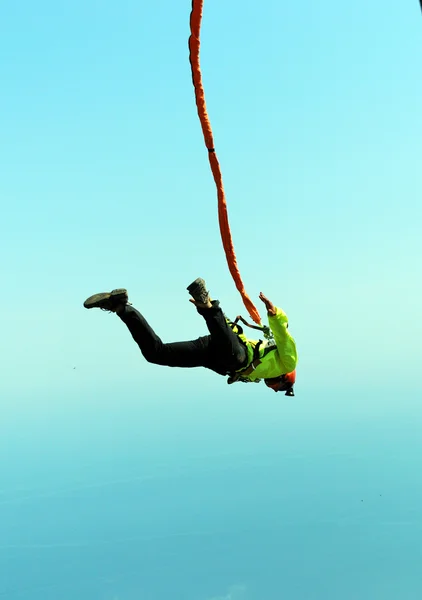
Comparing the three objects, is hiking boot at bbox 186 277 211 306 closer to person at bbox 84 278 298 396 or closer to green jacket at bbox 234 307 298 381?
person at bbox 84 278 298 396

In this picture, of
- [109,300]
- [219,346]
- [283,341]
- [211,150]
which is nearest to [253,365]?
[283,341]

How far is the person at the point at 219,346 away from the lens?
7000 millimetres

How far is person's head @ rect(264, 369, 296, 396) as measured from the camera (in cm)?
832

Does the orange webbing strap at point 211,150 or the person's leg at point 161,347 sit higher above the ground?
the orange webbing strap at point 211,150

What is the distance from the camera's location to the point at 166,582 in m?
193

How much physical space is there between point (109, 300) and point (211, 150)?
204 cm

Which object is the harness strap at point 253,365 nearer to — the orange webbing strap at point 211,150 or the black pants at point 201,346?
the black pants at point 201,346

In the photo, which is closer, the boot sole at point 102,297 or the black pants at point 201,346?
the boot sole at point 102,297

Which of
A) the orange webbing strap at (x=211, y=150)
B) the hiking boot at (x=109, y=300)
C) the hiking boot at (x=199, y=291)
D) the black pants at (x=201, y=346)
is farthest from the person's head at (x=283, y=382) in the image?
the hiking boot at (x=109, y=300)

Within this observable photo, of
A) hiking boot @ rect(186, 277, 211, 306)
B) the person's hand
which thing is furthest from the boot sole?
the person's hand

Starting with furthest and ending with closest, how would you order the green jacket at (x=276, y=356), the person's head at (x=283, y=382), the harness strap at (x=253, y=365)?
the person's head at (x=283, y=382) → the harness strap at (x=253, y=365) → the green jacket at (x=276, y=356)

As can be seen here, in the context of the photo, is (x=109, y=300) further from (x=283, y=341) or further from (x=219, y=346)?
(x=283, y=341)

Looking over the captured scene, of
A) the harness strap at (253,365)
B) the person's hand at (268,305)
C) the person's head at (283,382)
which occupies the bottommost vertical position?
the person's head at (283,382)

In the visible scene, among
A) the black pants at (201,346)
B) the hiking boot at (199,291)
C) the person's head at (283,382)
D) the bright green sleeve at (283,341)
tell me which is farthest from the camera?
the person's head at (283,382)
